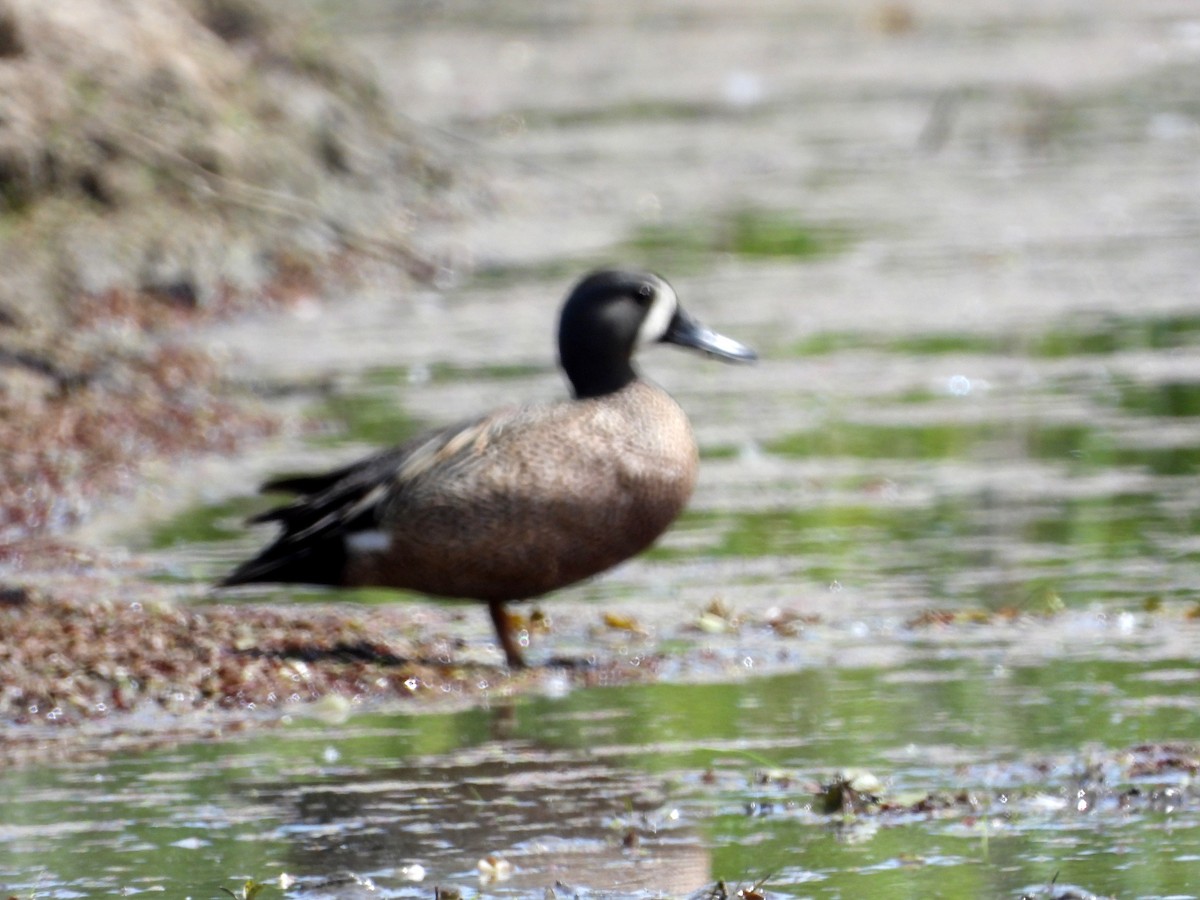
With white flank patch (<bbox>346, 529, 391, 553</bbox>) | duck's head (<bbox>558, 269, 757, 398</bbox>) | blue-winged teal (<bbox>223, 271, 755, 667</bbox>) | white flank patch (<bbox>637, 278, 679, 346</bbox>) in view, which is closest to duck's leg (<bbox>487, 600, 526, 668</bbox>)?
blue-winged teal (<bbox>223, 271, 755, 667</bbox>)

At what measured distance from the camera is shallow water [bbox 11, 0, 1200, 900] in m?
5.11

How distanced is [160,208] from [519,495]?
7521 millimetres

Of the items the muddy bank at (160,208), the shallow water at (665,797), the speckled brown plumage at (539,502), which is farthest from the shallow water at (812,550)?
the muddy bank at (160,208)

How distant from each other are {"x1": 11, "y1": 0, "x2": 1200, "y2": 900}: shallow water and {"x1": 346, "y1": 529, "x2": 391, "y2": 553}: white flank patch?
0.50 metres

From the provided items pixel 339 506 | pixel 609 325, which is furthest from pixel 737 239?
pixel 339 506

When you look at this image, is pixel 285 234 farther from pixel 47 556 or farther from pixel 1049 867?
pixel 1049 867

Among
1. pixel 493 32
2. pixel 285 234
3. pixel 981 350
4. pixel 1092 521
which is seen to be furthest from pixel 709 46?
pixel 1092 521

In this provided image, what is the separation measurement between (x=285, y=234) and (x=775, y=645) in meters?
8.31

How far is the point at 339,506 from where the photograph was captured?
23.6 feet

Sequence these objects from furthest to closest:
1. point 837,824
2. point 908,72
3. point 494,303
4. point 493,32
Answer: point 493,32
point 908,72
point 494,303
point 837,824

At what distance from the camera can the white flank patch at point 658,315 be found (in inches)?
291

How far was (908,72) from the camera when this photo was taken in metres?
22.3

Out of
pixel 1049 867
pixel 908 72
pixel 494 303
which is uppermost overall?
pixel 908 72

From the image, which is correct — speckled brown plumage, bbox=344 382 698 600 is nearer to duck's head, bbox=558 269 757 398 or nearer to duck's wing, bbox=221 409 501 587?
duck's wing, bbox=221 409 501 587
